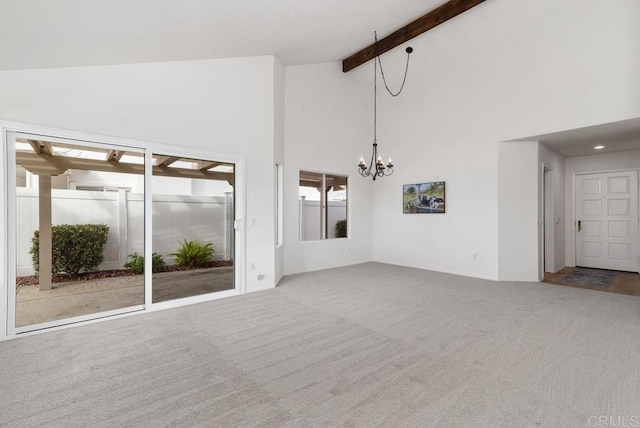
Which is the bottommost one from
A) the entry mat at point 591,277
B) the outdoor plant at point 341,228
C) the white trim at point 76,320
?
the entry mat at point 591,277

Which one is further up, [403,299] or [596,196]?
[596,196]

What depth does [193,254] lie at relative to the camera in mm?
5852

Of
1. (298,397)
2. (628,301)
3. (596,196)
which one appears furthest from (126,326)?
(596,196)

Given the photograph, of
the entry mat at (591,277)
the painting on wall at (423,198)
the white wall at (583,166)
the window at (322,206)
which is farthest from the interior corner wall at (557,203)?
the window at (322,206)

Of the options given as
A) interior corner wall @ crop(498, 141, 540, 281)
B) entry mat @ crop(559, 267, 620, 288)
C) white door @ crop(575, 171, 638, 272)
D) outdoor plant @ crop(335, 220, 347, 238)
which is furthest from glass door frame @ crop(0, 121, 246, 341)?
white door @ crop(575, 171, 638, 272)

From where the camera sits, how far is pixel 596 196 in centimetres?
645

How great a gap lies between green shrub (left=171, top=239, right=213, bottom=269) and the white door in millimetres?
8490

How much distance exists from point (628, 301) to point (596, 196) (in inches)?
135

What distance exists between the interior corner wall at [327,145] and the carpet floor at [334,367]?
245 cm

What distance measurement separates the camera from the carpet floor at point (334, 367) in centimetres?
178

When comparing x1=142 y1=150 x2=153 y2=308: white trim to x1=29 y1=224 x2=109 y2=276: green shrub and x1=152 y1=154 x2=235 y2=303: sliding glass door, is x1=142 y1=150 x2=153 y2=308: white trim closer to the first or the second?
x1=152 y1=154 x2=235 y2=303: sliding glass door

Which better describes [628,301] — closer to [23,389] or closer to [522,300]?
[522,300]

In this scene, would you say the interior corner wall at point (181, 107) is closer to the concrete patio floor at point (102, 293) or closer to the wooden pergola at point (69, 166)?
the wooden pergola at point (69, 166)

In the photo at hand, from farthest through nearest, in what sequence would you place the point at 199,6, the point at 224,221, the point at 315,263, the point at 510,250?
the point at 315,263
the point at 224,221
the point at 510,250
the point at 199,6
